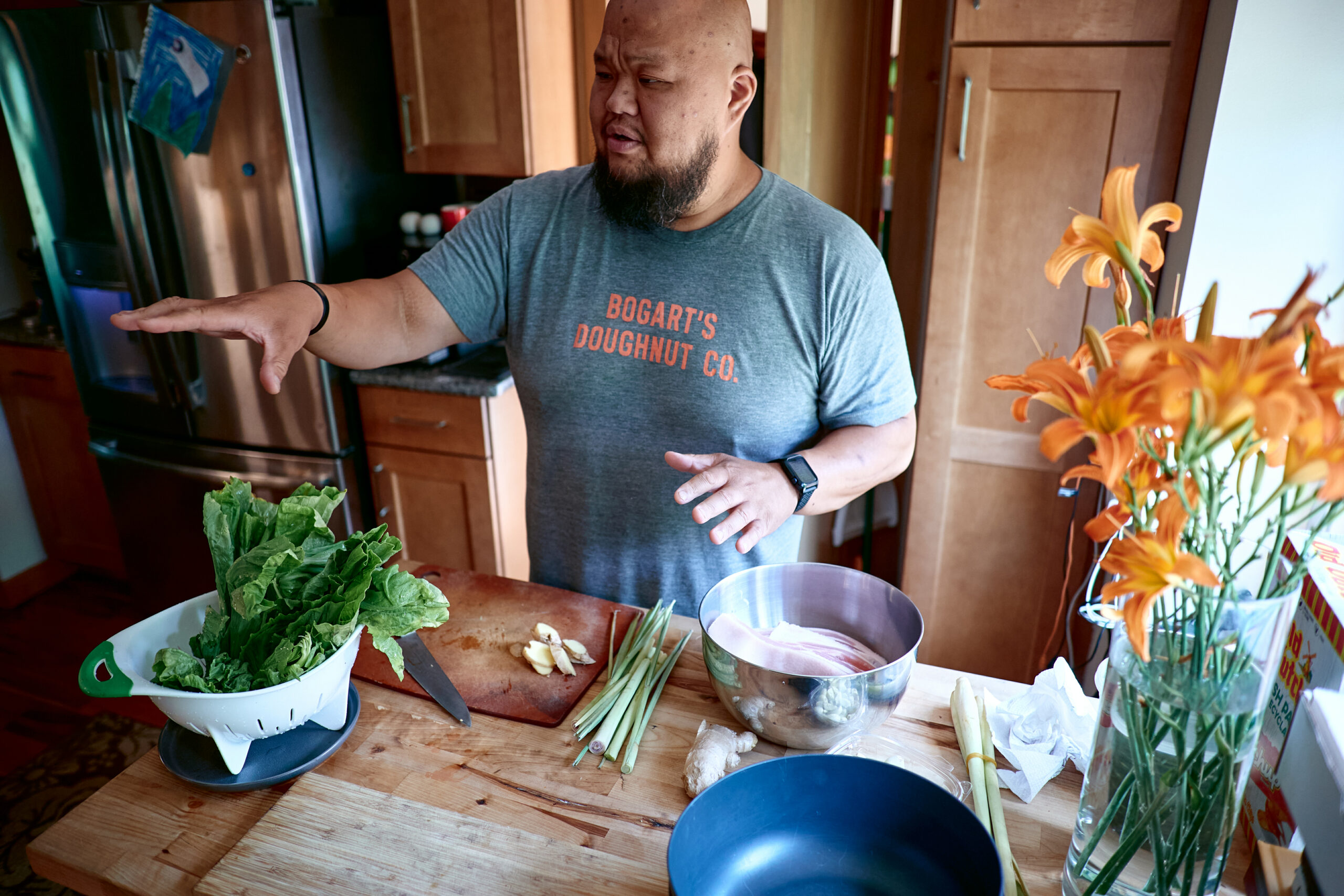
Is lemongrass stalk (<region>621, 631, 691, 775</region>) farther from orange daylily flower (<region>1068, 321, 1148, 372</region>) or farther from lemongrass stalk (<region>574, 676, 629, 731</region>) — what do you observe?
Answer: orange daylily flower (<region>1068, 321, 1148, 372</region>)

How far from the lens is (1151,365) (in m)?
0.54

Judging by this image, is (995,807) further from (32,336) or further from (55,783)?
(32,336)

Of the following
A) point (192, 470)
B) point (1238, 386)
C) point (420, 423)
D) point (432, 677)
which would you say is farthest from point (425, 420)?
point (1238, 386)

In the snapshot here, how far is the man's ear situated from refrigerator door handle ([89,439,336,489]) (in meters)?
1.63

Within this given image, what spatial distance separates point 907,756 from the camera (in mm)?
925

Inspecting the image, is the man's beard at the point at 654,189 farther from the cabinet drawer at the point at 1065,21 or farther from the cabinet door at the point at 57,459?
the cabinet door at the point at 57,459

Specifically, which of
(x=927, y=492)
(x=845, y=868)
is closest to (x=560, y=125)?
(x=927, y=492)

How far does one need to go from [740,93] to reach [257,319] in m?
0.80

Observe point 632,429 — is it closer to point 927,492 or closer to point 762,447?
point 762,447

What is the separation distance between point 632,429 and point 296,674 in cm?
67

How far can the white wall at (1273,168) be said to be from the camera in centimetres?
148

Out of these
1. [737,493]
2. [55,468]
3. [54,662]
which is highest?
[737,493]

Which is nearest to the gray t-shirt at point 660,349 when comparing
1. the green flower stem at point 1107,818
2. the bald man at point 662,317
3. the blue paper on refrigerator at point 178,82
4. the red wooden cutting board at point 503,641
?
the bald man at point 662,317

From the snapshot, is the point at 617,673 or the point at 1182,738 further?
the point at 617,673
